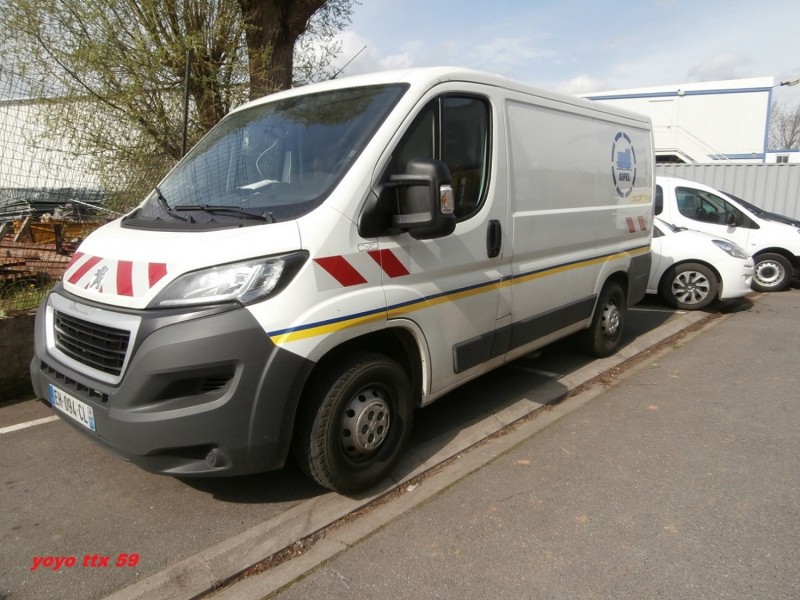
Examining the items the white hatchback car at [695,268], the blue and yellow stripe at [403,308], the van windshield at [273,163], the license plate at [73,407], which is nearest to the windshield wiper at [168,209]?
the van windshield at [273,163]

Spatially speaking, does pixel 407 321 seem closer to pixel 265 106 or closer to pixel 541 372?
pixel 265 106

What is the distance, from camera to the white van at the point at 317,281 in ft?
8.56

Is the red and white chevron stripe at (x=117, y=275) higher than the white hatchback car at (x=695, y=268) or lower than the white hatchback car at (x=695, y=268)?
higher

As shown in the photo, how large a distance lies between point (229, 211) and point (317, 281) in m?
0.67

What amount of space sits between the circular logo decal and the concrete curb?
2.45 metres

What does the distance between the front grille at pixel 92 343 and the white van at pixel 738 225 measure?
8130mm

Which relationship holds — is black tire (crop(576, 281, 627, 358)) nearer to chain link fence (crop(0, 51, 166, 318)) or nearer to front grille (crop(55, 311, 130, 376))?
front grille (crop(55, 311, 130, 376))

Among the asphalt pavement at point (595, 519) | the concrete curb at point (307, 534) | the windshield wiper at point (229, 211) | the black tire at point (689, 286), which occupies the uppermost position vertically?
the windshield wiper at point (229, 211)

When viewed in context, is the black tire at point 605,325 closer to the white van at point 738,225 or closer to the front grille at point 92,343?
the white van at point 738,225

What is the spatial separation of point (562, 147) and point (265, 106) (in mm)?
2211

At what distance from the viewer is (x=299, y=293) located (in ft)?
8.87

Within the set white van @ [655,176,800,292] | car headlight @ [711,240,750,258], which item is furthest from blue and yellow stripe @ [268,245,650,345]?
white van @ [655,176,800,292]

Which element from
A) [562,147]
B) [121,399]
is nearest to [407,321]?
[121,399]

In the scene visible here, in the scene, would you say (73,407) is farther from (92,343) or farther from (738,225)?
(738,225)
